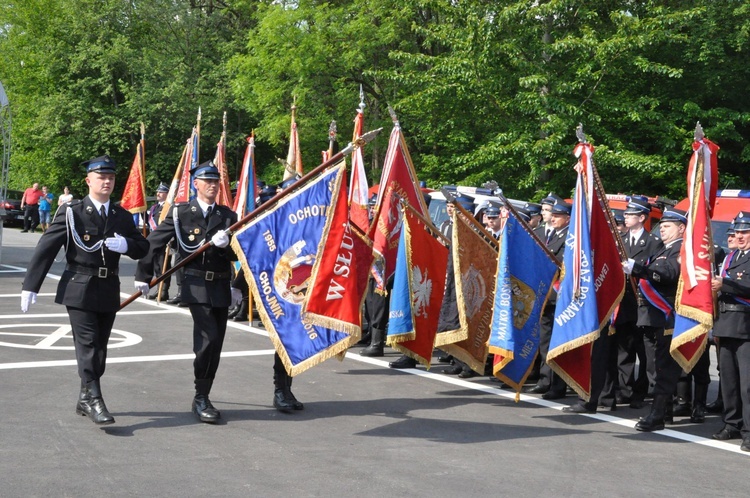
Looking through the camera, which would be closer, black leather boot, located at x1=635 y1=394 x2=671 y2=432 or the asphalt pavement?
the asphalt pavement

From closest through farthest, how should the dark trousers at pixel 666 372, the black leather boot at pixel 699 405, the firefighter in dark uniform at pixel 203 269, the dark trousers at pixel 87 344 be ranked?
the dark trousers at pixel 87 344 → the firefighter in dark uniform at pixel 203 269 → the dark trousers at pixel 666 372 → the black leather boot at pixel 699 405

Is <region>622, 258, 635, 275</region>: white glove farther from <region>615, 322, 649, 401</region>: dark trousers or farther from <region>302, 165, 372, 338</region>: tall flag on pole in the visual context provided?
<region>302, 165, 372, 338</region>: tall flag on pole

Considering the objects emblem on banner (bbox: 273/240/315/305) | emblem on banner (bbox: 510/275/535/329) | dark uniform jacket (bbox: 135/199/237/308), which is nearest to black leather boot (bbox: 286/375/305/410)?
emblem on banner (bbox: 273/240/315/305)

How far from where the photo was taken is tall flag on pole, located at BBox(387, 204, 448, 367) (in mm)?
8625

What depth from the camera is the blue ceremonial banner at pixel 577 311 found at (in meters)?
7.96

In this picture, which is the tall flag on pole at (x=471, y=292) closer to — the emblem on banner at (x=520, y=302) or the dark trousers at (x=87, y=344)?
the emblem on banner at (x=520, y=302)

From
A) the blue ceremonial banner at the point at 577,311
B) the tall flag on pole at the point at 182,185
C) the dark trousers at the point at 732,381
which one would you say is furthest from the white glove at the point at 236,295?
the tall flag on pole at the point at 182,185

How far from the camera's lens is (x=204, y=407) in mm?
7422

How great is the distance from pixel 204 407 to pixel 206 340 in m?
0.53

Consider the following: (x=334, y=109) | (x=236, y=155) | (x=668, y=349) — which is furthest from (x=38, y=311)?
(x=236, y=155)

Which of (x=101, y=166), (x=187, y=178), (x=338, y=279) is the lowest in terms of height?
(x=338, y=279)

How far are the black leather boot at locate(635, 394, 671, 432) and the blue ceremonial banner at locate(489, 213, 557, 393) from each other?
1.16m

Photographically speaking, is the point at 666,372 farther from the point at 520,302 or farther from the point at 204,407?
the point at 204,407

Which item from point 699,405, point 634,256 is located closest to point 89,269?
point 634,256
